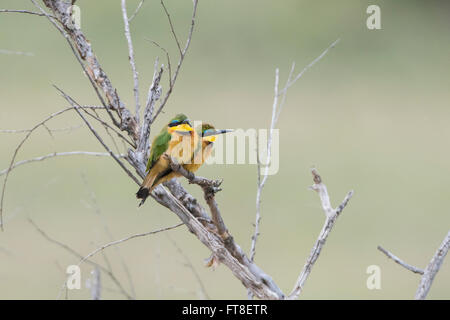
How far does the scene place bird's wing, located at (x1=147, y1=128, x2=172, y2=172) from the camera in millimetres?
1157

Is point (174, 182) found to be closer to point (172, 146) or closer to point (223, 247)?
point (172, 146)

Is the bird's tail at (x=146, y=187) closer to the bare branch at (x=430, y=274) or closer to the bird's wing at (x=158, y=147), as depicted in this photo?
the bird's wing at (x=158, y=147)

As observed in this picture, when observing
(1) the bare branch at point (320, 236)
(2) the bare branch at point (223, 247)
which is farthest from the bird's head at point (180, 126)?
(1) the bare branch at point (320, 236)

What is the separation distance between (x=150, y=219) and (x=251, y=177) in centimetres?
118

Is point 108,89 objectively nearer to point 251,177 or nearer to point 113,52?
point 251,177

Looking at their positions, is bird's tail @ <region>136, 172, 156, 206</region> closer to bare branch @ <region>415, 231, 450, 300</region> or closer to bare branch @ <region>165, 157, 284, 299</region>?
bare branch @ <region>165, 157, 284, 299</region>

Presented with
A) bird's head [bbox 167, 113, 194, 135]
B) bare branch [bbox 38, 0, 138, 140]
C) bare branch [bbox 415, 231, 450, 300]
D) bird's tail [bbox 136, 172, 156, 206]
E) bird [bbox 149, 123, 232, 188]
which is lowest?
bare branch [bbox 415, 231, 450, 300]

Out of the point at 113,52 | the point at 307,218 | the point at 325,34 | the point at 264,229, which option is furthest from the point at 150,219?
the point at 325,34

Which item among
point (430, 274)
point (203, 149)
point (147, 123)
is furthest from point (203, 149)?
point (430, 274)

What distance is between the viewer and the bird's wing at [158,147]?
45.6 inches

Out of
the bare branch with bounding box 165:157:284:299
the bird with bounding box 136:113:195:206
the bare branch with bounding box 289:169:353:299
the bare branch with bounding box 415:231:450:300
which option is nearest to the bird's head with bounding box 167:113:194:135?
the bird with bounding box 136:113:195:206

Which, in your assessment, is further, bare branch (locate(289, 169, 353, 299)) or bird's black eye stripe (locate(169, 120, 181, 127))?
bird's black eye stripe (locate(169, 120, 181, 127))
